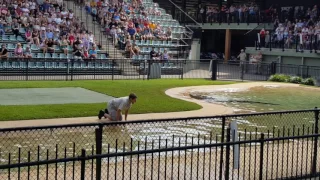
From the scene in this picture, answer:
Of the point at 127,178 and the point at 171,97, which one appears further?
the point at 171,97

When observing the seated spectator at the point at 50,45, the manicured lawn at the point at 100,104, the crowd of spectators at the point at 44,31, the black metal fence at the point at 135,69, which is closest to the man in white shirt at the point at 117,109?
the manicured lawn at the point at 100,104

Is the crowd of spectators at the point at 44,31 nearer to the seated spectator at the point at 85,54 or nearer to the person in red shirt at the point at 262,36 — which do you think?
the seated spectator at the point at 85,54

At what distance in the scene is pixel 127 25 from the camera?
3669 cm

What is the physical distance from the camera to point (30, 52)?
28.6 meters

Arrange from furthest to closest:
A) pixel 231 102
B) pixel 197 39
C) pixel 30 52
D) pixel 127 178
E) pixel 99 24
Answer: pixel 197 39, pixel 99 24, pixel 30 52, pixel 231 102, pixel 127 178

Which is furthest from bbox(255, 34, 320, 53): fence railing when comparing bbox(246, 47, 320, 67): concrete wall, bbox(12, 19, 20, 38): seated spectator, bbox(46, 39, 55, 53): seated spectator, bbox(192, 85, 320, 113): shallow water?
bbox(12, 19, 20, 38): seated spectator

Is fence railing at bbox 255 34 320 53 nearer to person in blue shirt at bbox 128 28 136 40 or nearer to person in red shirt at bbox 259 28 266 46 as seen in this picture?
person in red shirt at bbox 259 28 266 46

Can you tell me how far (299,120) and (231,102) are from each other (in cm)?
440

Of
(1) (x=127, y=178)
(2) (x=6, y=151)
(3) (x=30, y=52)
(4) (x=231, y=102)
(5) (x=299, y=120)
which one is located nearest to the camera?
(1) (x=127, y=178)

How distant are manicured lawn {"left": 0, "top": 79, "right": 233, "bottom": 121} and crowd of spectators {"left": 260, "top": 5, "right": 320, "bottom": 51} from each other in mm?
12211

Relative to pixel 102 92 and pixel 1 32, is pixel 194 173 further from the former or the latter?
pixel 1 32

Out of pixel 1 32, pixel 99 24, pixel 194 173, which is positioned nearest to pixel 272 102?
pixel 194 173

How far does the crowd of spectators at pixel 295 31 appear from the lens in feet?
116

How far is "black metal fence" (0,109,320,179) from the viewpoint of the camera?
7.58m
